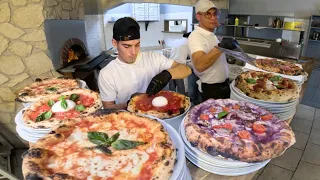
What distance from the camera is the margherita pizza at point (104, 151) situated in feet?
2.24

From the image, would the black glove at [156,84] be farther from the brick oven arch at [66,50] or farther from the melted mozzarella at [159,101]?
the brick oven arch at [66,50]

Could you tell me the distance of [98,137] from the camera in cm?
85

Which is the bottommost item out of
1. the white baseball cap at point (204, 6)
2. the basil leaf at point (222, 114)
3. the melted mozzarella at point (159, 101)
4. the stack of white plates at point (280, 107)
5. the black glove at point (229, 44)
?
the stack of white plates at point (280, 107)

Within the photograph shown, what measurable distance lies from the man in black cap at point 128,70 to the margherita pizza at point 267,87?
431 mm

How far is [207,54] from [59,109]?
112 centimetres

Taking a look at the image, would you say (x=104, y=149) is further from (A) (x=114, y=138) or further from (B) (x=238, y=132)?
(B) (x=238, y=132)

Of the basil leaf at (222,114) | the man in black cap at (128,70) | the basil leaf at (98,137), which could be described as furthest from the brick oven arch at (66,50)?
the basil leaf at (222,114)

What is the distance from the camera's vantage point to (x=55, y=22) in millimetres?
2836

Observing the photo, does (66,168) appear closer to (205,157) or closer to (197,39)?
(205,157)

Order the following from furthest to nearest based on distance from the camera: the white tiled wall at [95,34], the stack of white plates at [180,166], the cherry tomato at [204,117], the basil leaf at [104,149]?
1. the white tiled wall at [95,34]
2. the cherry tomato at [204,117]
3. the basil leaf at [104,149]
4. the stack of white plates at [180,166]

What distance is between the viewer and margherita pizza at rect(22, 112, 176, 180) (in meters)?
0.68

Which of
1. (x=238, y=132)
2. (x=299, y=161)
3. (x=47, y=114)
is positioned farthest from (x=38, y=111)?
(x=299, y=161)

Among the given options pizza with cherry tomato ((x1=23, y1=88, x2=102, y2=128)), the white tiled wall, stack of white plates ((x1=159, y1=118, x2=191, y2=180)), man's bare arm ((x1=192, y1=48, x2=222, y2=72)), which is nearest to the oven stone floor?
man's bare arm ((x1=192, y1=48, x2=222, y2=72))

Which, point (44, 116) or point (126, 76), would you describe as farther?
point (126, 76)
